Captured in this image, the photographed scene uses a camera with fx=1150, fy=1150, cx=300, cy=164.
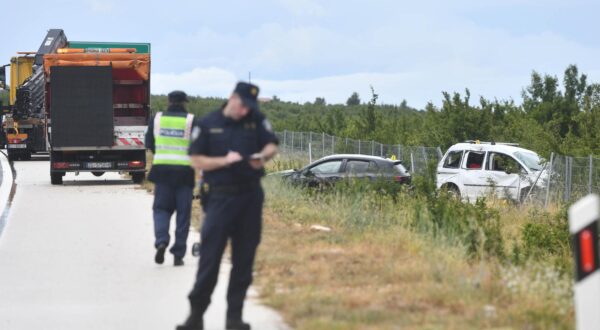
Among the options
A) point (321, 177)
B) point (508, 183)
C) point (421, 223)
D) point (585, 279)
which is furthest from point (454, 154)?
point (585, 279)

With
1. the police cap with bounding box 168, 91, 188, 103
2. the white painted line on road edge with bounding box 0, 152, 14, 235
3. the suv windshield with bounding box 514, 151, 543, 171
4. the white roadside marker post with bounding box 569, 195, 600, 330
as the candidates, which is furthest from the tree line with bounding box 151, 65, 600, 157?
the white roadside marker post with bounding box 569, 195, 600, 330

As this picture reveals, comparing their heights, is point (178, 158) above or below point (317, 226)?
above

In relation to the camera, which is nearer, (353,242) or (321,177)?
(353,242)

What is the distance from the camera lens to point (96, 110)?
92.2 ft

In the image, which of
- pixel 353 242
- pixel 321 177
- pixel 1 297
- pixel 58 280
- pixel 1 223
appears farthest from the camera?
pixel 321 177

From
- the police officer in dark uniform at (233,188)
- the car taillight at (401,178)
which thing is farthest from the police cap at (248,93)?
the car taillight at (401,178)

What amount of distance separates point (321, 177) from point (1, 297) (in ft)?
49.6

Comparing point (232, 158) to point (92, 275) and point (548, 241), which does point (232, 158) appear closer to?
point (92, 275)

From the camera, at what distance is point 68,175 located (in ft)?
112

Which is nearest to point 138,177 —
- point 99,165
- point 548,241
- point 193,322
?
point 99,165

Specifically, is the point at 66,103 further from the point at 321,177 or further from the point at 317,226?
the point at 317,226

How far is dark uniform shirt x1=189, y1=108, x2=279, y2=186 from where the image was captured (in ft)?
28.3

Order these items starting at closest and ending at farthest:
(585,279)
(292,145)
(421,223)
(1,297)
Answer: (585,279) → (1,297) → (421,223) → (292,145)

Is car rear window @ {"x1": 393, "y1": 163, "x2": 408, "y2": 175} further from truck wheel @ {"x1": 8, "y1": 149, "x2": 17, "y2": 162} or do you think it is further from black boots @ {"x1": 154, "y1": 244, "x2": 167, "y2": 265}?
truck wheel @ {"x1": 8, "y1": 149, "x2": 17, "y2": 162}
